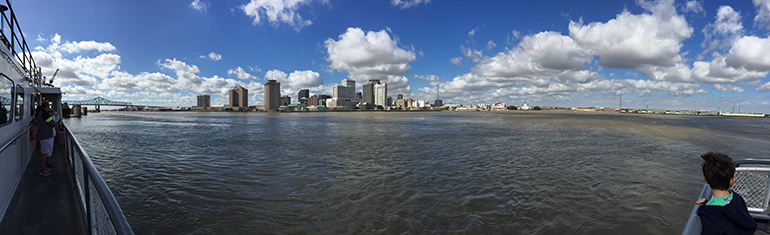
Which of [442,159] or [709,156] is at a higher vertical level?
[709,156]

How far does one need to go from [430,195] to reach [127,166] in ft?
36.9

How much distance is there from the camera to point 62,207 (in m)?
5.11

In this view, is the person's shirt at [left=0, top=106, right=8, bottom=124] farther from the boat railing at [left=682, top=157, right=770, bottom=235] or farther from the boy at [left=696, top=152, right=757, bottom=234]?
the boat railing at [left=682, top=157, right=770, bottom=235]

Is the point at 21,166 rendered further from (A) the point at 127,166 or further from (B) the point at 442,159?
(B) the point at 442,159

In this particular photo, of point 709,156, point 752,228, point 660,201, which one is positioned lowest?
point 660,201

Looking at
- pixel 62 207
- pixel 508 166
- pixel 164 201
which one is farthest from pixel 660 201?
pixel 62 207

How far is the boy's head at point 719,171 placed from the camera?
2.71 m

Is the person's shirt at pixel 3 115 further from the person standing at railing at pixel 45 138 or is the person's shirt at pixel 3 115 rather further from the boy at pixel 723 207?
the boy at pixel 723 207

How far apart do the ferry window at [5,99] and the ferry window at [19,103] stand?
760 millimetres

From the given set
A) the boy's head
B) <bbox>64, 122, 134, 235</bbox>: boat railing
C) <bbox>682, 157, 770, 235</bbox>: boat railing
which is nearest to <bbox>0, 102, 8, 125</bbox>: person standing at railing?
A: <bbox>64, 122, 134, 235</bbox>: boat railing

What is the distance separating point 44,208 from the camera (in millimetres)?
5090

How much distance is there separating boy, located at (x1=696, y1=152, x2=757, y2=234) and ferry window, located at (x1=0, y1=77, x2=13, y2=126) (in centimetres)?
1072

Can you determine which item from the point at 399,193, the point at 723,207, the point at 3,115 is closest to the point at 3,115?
the point at 3,115

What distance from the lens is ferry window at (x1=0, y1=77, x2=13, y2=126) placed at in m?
5.88
